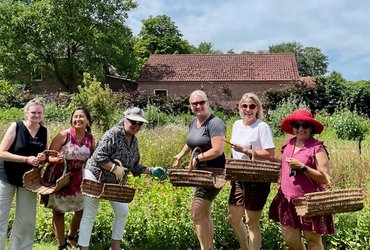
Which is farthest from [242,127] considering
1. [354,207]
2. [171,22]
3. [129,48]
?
[171,22]

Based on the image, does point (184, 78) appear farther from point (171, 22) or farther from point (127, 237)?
point (127, 237)

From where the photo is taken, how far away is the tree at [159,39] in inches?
2055

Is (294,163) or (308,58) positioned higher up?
(308,58)

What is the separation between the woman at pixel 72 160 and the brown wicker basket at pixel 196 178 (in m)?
1.17

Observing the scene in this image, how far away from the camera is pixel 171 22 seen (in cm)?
5444

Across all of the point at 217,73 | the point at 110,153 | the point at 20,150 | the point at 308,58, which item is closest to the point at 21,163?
the point at 20,150

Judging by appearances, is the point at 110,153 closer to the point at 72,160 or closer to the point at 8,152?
the point at 72,160

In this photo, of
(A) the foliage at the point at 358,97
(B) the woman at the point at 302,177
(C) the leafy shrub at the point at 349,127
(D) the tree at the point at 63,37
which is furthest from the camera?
(D) the tree at the point at 63,37

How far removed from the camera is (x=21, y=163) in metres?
4.32

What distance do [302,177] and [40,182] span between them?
2.68 meters

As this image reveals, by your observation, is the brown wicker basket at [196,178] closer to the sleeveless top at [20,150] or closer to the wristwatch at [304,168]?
the wristwatch at [304,168]

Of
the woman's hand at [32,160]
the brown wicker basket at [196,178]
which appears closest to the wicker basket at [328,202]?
the brown wicker basket at [196,178]

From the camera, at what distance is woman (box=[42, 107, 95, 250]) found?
4.66 metres

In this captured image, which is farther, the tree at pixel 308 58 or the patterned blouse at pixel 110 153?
the tree at pixel 308 58
